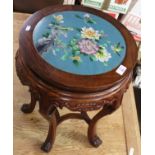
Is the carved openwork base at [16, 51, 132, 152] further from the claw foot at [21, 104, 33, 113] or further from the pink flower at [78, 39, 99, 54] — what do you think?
the claw foot at [21, 104, 33, 113]

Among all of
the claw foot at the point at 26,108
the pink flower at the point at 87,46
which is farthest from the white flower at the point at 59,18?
the claw foot at the point at 26,108

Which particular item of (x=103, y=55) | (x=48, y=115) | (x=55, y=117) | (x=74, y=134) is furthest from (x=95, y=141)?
(x=103, y=55)

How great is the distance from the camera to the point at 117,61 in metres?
0.82

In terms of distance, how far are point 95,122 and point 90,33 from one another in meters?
0.33

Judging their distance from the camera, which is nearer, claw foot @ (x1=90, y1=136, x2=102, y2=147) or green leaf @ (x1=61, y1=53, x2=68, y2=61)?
green leaf @ (x1=61, y1=53, x2=68, y2=61)

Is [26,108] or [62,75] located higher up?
[62,75]

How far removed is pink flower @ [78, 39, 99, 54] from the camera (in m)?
0.82

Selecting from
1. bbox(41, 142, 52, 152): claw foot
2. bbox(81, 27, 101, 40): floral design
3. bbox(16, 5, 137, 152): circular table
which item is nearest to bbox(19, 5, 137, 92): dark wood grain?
bbox(16, 5, 137, 152): circular table

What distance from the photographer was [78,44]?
2.74 feet

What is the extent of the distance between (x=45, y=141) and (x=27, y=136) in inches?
3.7

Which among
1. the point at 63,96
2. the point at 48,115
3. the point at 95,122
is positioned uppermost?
the point at 63,96

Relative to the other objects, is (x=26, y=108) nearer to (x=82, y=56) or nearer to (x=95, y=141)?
(x=95, y=141)

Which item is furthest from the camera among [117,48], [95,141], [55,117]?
[95,141]
